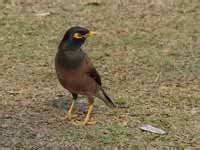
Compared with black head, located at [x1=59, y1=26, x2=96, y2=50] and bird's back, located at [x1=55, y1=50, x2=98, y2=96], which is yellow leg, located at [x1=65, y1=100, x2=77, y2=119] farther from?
black head, located at [x1=59, y1=26, x2=96, y2=50]

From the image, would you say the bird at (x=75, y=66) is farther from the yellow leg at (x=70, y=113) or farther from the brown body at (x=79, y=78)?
the yellow leg at (x=70, y=113)

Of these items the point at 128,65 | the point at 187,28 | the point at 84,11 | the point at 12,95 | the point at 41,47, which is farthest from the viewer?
the point at 84,11

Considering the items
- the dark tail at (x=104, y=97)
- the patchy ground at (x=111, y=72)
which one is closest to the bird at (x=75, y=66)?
the dark tail at (x=104, y=97)

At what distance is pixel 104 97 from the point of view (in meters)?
6.69

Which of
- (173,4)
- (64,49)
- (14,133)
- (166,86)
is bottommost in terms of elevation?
(173,4)

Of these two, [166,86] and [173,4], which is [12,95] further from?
[173,4]

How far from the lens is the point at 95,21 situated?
1073cm

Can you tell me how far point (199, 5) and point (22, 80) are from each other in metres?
5.21

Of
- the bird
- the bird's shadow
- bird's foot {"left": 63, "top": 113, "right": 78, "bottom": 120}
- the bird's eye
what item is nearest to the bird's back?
the bird

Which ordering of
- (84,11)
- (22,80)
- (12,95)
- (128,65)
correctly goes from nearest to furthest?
1. (12,95)
2. (22,80)
3. (128,65)
4. (84,11)

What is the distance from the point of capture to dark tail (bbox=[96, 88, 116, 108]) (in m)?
6.61

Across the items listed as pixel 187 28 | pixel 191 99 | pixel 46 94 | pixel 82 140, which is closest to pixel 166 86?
pixel 191 99

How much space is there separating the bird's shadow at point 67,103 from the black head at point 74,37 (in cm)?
91

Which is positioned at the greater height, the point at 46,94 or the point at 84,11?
the point at 46,94
